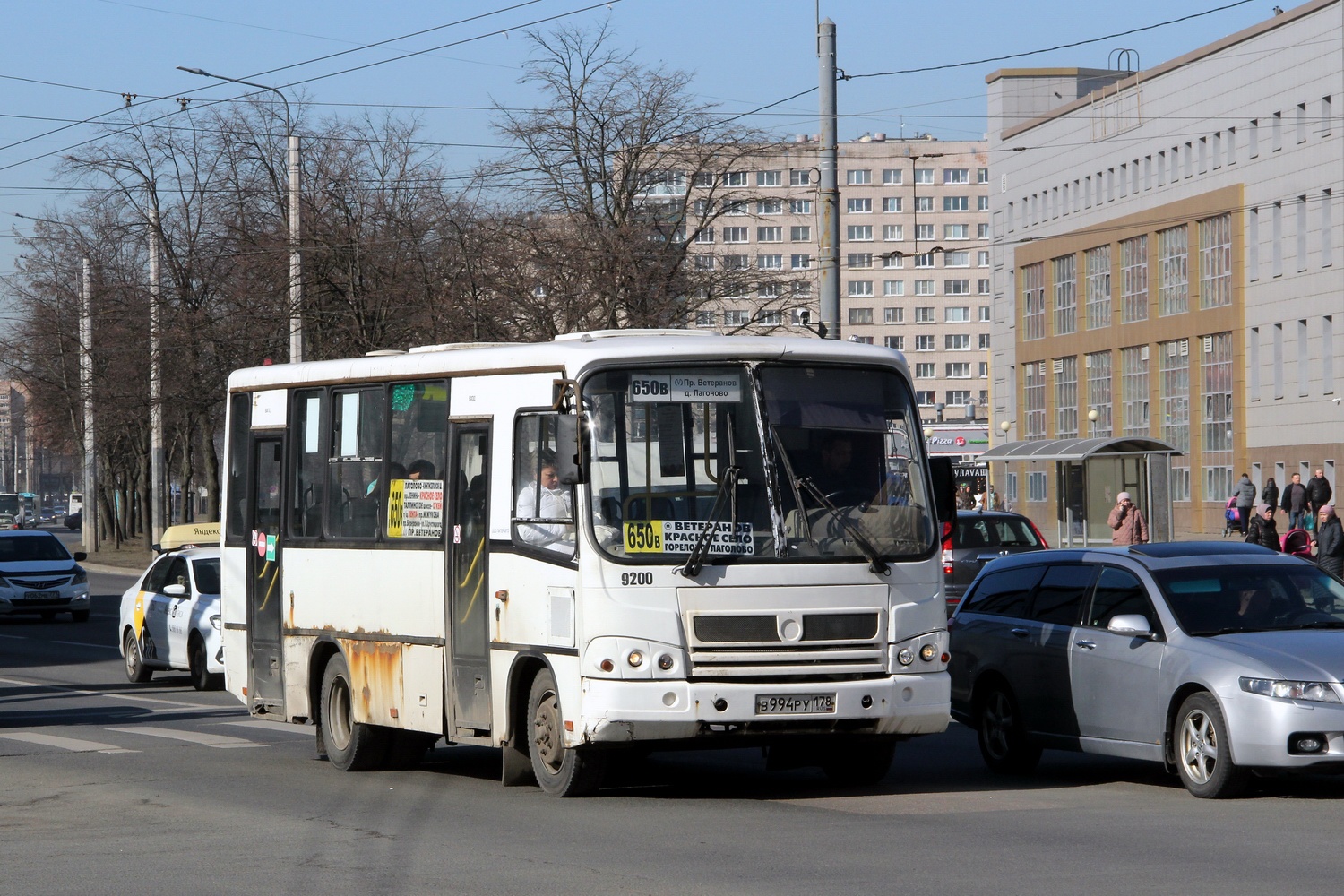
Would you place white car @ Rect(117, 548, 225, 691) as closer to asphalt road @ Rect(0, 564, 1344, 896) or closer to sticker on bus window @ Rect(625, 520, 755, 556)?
asphalt road @ Rect(0, 564, 1344, 896)

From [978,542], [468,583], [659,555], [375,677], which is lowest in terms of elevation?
[375,677]

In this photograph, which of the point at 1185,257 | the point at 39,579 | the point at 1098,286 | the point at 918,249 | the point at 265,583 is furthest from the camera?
the point at 918,249

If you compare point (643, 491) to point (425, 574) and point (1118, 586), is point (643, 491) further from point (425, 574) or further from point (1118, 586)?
point (1118, 586)

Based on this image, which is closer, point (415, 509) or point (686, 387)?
point (686, 387)

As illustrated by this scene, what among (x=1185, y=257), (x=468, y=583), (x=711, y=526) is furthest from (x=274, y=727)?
(x=1185, y=257)

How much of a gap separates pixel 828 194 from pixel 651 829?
15.2m

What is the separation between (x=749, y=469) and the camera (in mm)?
11391

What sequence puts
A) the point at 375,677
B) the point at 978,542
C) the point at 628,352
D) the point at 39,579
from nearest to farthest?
the point at 628,352
the point at 375,677
the point at 978,542
the point at 39,579

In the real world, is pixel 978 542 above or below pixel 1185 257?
below

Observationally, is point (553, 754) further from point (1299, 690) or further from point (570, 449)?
point (1299, 690)

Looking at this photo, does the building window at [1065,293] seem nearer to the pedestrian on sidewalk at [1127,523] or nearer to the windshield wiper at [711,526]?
the pedestrian on sidewalk at [1127,523]

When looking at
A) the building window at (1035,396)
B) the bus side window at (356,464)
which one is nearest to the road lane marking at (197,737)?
the bus side window at (356,464)

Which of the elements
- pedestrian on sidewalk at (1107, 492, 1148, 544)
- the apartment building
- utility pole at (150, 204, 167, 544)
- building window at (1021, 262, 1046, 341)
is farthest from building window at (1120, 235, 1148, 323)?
the apartment building

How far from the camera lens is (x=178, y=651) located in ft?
74.6
